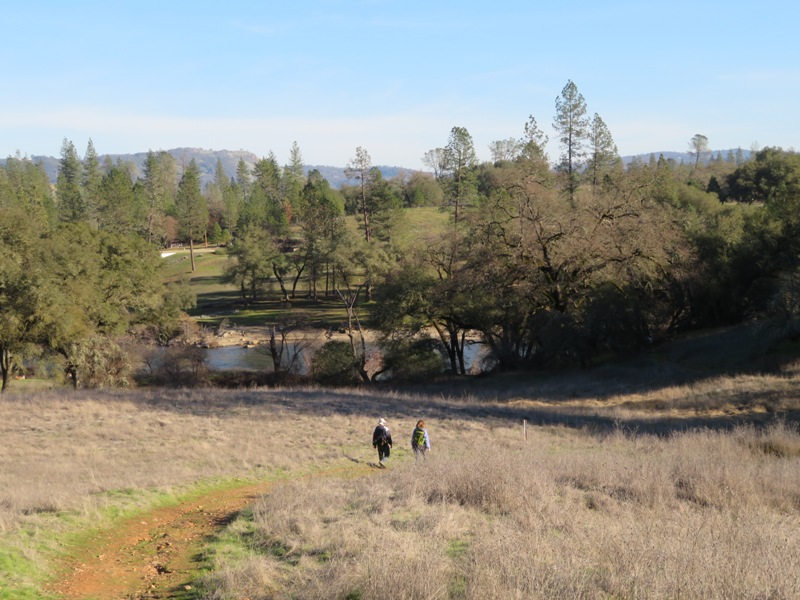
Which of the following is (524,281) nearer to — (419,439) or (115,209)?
(419,439)

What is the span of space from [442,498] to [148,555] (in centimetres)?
446

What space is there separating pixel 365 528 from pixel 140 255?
46.1 m

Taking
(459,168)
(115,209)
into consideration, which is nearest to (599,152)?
(459,168)

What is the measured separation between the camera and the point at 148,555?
9695 millimetres

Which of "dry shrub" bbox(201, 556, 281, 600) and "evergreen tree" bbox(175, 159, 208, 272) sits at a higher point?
"evergreen tree" bbox(175, 159, 208, 272)

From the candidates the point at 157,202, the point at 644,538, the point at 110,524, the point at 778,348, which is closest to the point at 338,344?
the point at 778,348

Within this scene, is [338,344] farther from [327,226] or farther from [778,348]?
[327,226]

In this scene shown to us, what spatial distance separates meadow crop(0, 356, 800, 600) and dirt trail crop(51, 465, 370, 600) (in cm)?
32

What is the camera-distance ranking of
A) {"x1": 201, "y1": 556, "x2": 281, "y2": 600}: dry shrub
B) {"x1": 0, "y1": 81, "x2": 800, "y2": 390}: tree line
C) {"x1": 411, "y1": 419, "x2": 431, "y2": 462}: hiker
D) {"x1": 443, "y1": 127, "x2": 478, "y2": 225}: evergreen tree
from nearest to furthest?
1. {"x1": 201, "y1": 556, "x2": 281, "y2": 600}: dry shrub
2. {"x1": 411, "y1": 419, "x2": 431, "y2": 462}: hiker
3. {"x1": 0, "y1": 81, "x2": 800, "y2": 390}: tree line
4. {"x1": 443, "y1": 127, "x2": 478, "y2": 225}: evergreen tree

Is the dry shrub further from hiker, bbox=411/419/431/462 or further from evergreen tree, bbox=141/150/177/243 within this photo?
evergreen tree, bbox=141/150/177/243

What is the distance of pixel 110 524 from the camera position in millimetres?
11234

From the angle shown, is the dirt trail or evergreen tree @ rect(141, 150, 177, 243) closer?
the dirt trail

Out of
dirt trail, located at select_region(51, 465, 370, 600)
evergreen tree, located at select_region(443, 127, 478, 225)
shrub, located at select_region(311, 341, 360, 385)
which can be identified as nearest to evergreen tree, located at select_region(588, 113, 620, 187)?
evergreen tree, located at select_region(443, 127, 478, 225)

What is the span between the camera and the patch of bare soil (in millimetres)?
8148
